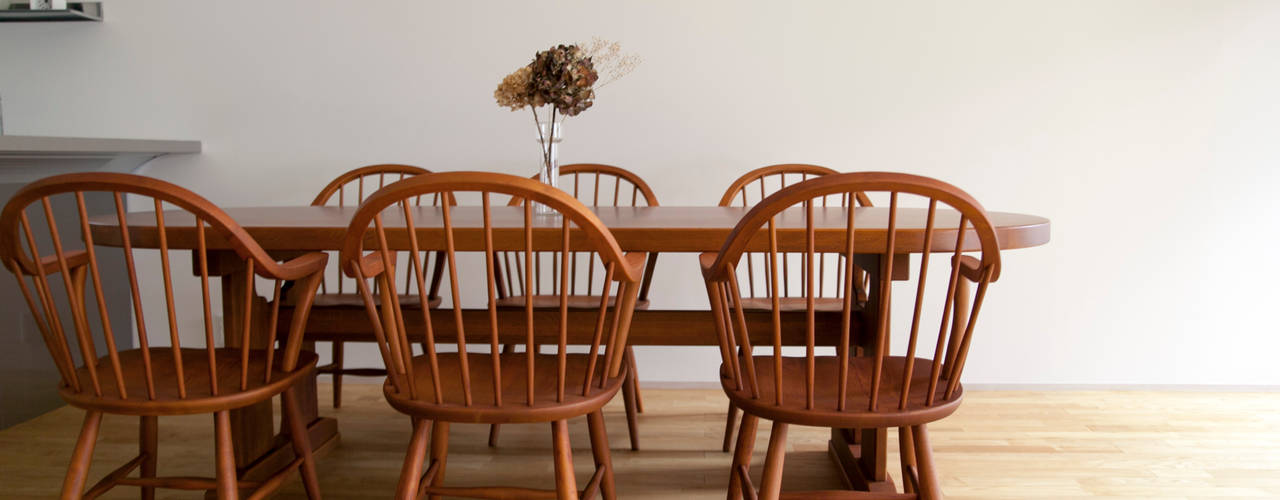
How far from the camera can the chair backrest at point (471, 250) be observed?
1.29 meters

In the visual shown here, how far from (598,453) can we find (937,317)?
5.85 feet

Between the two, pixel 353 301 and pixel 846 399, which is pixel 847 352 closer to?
pixel 846 399

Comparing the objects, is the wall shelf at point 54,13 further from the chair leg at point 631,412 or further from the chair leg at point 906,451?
the chair leg at point 906,451

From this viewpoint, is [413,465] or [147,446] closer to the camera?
[413,465]

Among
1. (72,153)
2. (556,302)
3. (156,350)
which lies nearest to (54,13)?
(72,153)

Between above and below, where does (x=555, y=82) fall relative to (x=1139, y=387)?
above

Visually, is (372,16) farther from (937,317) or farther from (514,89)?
(937,317)

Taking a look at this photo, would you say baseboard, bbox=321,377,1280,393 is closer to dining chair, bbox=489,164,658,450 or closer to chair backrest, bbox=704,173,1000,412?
dining chair, bbox=489,164,658,450

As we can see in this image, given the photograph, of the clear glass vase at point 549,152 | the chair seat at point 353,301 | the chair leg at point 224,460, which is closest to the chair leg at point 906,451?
the clear glass vase at point 549,152

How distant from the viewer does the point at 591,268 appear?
2.51 meters

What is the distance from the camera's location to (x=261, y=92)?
3.06 meters

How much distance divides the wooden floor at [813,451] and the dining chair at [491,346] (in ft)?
1.86

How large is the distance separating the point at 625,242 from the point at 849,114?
1.63 meters

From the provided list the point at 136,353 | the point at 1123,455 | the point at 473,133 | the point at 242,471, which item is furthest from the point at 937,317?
the point at 136,353
